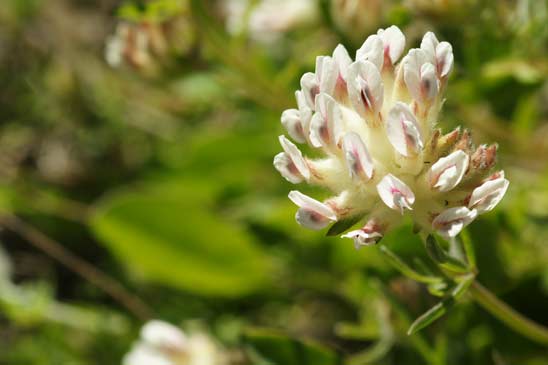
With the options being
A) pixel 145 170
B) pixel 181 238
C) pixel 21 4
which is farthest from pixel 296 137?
pixel 21 4

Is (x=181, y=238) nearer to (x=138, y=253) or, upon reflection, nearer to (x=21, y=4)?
(x=138, y=253)

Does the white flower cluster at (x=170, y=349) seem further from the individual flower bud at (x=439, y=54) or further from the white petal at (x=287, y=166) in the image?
the individual flower bud at (x=439, y=54)

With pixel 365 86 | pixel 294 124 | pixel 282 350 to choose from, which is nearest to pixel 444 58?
pixel 365 86

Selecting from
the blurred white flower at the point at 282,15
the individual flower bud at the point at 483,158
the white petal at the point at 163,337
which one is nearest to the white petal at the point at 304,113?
the individual flower bud at the point at 483,158

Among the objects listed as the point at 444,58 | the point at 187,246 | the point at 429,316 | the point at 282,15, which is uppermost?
the point at 282,15

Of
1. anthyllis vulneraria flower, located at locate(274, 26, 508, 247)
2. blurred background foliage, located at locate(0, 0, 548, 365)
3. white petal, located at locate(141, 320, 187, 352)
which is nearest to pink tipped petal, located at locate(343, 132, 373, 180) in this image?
anthyllis vulneraria flower, located at locate(274, 26, 508, 247)

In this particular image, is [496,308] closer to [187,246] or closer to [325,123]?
[325,123]
